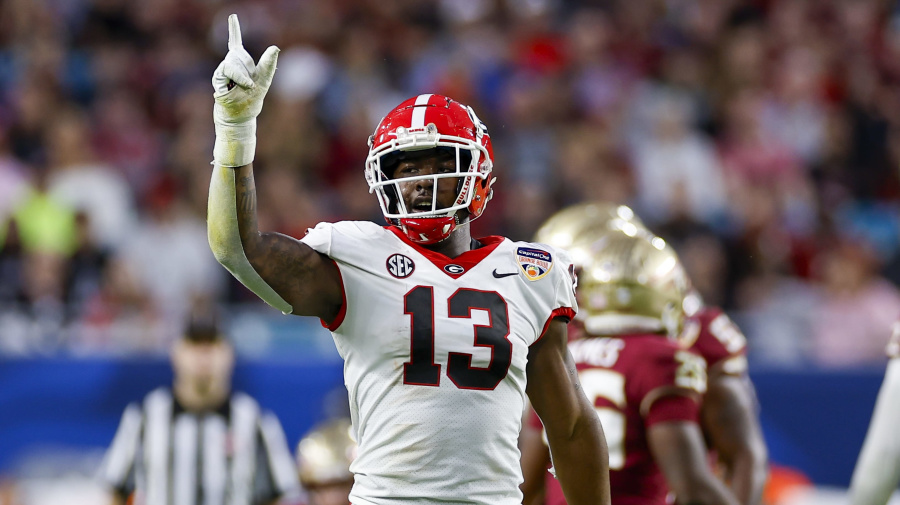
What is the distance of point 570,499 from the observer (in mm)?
3258

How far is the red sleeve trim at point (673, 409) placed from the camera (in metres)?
3.75

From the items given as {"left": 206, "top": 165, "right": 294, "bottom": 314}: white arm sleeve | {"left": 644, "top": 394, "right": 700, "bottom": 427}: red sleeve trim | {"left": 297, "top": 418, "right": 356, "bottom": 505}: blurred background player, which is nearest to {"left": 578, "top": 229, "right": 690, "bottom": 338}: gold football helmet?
{"left": 644, "top": 394, "right": 700, "bottom": 427}: red sleeve trim

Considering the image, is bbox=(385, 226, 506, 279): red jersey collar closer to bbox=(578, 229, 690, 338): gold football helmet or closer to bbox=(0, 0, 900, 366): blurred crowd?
bbox=(578, 229, 690, 338): gold football helmet

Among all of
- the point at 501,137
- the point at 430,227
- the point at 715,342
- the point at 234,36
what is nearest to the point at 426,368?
the point at 430,227

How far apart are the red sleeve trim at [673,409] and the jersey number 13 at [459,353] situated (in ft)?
3.02

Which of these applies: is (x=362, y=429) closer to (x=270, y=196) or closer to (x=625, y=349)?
(x=625, y=349)

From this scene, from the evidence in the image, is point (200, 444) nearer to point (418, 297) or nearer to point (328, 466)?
point (328, 466)

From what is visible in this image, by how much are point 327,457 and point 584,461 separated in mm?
2232

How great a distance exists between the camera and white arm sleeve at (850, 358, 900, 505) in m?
3.42

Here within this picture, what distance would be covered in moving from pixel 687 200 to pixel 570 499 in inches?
220

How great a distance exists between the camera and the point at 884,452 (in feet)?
11.3

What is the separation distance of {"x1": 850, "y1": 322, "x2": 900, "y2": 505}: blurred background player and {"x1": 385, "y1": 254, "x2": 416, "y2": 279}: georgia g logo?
4.71ft

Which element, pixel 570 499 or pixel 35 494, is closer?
pixel 570 499

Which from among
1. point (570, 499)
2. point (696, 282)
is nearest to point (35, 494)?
point (696, 282)
